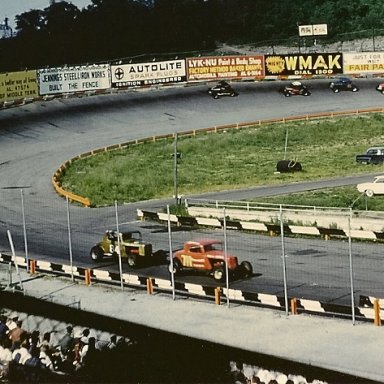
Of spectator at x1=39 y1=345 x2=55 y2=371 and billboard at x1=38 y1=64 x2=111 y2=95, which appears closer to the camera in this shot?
spectator at x1=39 y1=345 x2=55 y2=371

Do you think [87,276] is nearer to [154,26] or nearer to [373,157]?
[373,157]

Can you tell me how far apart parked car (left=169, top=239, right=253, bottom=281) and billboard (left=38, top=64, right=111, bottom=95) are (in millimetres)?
51592

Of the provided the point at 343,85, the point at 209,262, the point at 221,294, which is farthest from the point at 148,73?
the point at 221,294

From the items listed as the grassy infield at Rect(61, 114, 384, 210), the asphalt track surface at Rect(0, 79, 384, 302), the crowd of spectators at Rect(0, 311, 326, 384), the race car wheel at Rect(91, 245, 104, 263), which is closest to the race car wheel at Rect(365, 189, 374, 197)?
the grassy infield at Rect(61, 114, 384, 210)

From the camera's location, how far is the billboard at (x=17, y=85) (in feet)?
230

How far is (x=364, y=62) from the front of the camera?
84.6 m

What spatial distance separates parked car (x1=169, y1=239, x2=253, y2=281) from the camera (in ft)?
76.6

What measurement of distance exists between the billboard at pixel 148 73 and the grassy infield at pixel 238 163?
57.3 ft

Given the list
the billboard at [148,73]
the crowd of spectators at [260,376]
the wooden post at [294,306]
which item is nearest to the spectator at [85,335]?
the crowd of spectators at [260,376]

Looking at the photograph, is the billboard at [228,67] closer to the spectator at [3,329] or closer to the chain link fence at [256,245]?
the chain link fence at [256,245]

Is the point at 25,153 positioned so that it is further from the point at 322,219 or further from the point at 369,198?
the point at 322,219

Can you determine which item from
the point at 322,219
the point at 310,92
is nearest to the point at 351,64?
the point at 310,92

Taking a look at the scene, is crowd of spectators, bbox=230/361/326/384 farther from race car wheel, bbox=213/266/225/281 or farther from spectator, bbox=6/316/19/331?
race car wheel, bbox=213/266/225/281

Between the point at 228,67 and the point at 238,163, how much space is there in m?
32.3
